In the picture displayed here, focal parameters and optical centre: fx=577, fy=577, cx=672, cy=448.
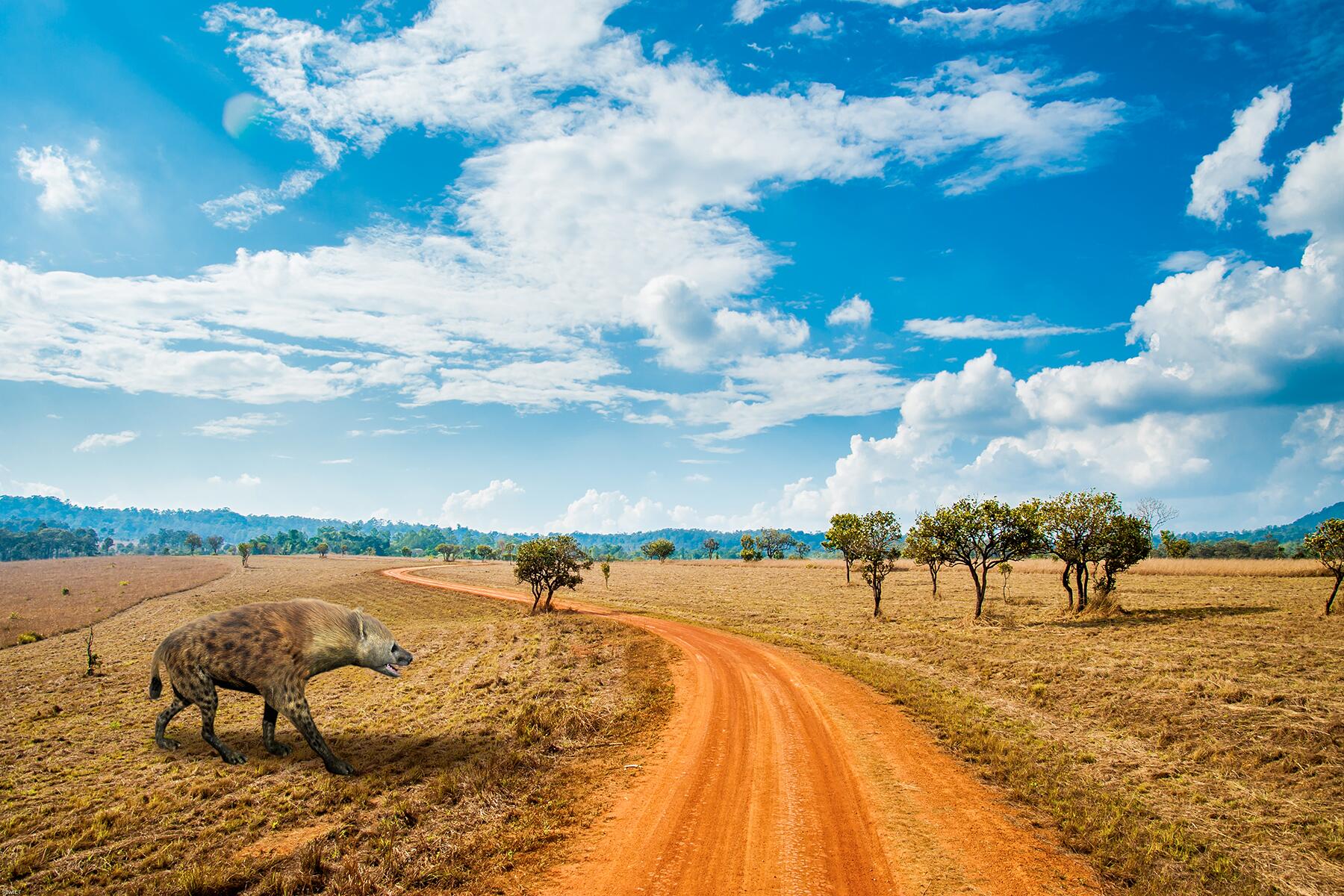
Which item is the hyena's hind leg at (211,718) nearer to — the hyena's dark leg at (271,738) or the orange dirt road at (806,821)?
the hyena's dark leg at (271,738)

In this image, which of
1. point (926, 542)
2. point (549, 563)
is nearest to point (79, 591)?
point (549, 563)

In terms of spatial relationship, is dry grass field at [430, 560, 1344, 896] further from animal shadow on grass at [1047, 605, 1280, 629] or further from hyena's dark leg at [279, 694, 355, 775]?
hyena's dark leg at [279, 694, 355, 775]

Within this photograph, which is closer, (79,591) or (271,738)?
(271,738)

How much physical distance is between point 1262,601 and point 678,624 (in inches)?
1740

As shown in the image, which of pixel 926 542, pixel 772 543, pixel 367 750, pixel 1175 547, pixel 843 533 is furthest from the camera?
pixel 772 543

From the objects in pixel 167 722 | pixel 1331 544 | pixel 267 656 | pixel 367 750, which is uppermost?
pixel 1331 544

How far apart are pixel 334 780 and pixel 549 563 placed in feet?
116

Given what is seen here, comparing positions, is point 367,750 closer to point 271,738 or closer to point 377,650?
point 271,738

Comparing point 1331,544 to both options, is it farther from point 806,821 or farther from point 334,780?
point 334,780

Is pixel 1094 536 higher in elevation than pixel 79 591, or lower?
higher

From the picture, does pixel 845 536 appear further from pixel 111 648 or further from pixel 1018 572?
pixel 111 648

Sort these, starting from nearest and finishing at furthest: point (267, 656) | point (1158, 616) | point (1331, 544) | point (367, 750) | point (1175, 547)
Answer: point (267, 656) → point (367, 750) → point (1331, 544) → point (1158, 616) → point (1175, 547)

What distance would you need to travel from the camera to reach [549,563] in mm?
49594

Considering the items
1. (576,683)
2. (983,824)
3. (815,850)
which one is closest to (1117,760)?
(983,824)
